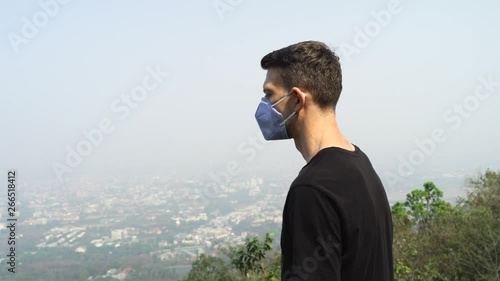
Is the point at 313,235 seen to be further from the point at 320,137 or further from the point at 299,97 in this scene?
the point at 299,97

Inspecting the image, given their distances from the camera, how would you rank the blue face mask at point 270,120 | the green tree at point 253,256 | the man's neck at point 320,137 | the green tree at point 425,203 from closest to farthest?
1. the man's neck at point 320,137
2. the blue face mask at point 270,120
3. the green tree at point 253,256
4. the green tree at point 425,203

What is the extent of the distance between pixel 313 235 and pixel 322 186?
0.14m

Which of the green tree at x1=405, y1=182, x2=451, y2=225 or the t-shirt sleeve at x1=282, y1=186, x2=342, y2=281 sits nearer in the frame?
the t-shirt sleeve at x1=282, y1=186, x2=342, y2=281

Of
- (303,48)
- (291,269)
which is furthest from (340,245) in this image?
(303,48)

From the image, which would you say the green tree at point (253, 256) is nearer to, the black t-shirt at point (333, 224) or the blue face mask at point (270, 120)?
the blue face mask at point (270, 120)

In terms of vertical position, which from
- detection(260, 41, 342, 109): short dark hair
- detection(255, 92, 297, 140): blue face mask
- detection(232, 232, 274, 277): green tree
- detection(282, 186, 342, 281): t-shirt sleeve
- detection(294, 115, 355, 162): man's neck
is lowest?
detection(232, 232, 274, 277): green tree

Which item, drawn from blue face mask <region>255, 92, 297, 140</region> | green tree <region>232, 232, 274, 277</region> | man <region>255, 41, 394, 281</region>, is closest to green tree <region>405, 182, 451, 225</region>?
green tree <region>232, 232, 274, 277</region>

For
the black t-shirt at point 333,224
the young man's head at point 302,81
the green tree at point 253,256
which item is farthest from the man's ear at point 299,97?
the green tree at point 253,256

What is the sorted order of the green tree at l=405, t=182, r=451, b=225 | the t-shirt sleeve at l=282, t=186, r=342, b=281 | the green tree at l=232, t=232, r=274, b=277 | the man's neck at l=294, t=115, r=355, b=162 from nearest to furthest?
1. the t-shirt sleeve at l=282, t=186, r=342, b=281
2. the man's neck at l=294, t=115, r=355, b=162
3. the green tree at l=232, t=232, r=274, b=277
4. the green tree at l=405, t=182, r=451, b=225

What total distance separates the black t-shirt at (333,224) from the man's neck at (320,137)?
0.06m

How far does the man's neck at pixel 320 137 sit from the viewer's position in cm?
163

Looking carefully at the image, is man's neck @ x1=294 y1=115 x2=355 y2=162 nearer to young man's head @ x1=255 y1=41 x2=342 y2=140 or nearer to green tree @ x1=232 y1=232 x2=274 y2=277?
young man's head @ x1=255 y1=41 x2=342 y2=140

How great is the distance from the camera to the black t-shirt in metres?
1.42

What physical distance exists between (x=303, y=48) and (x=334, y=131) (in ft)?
0.94
